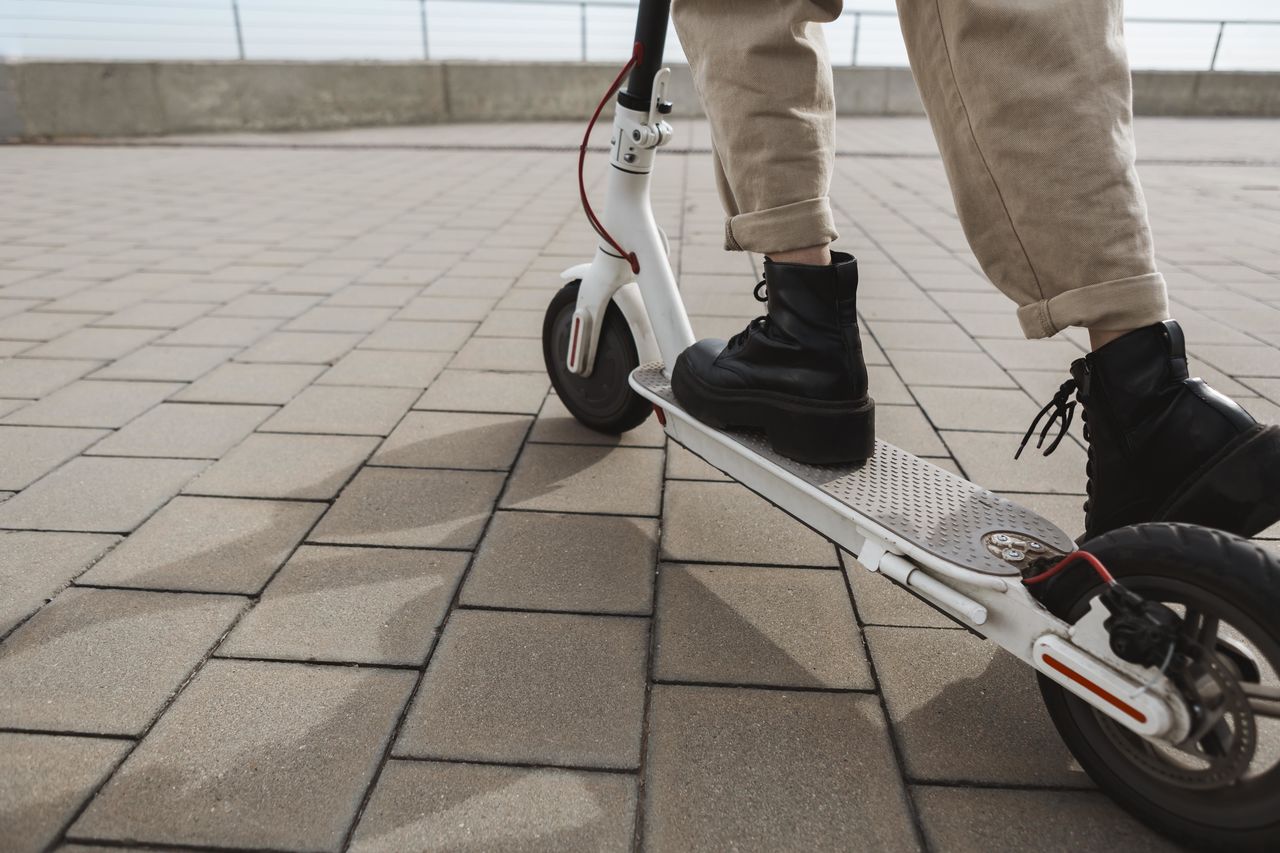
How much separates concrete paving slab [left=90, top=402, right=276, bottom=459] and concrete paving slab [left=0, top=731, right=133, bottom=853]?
94 centimetres

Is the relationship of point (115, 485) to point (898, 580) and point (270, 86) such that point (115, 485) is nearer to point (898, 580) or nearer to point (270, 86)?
point (898, 580)

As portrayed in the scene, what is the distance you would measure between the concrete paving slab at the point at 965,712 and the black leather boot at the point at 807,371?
12.3 inches

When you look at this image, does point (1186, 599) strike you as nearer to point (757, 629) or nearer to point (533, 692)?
point (757, 629)

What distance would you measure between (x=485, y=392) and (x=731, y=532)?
959 mm

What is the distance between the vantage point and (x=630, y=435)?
7.17ft

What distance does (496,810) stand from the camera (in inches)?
42.7

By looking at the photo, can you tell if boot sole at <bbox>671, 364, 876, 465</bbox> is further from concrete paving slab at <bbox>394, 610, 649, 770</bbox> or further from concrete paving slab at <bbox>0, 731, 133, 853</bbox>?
concrete paving slab at <bbox>0, 731, 133, 853</bbox>

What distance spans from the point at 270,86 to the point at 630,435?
8.95 metres

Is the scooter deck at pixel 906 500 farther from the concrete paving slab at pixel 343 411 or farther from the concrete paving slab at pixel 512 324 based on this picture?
the concrete paving slab at pixel 512 324

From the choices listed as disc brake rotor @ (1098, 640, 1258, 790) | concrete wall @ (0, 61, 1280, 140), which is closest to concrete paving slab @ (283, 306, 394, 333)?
disc brake rotor @ (1098, 640, 1258, 790)

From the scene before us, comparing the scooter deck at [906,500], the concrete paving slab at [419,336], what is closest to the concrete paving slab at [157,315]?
the concrete paving slab at [419,336]

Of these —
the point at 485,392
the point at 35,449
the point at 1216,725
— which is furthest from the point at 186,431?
the point at 1216,725

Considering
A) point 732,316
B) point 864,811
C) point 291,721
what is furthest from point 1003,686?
point 732,316

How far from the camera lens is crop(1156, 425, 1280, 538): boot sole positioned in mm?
1081
